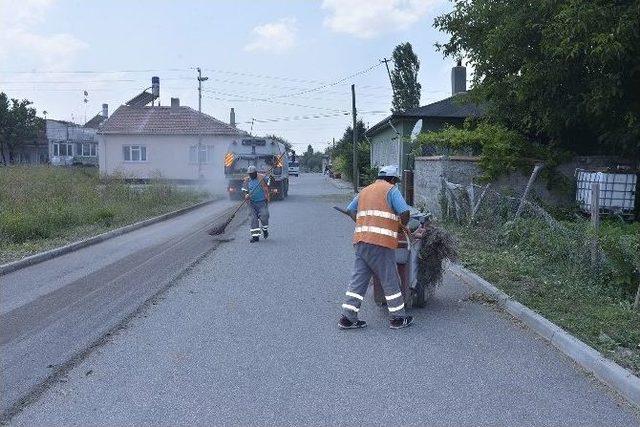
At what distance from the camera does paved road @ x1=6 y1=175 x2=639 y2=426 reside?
4.43 m

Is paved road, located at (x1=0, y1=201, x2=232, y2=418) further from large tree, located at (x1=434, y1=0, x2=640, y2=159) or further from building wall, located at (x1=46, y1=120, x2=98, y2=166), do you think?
building wall, located at (x1=46, y1=120, x2=98, y2=166)

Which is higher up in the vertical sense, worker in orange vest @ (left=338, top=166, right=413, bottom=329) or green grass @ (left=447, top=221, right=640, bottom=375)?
worker in orange vest @ (left=338, top=166, right=413, bottom=329)

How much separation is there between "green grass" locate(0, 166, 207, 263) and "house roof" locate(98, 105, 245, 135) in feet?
71.2

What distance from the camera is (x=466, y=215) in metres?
14.1

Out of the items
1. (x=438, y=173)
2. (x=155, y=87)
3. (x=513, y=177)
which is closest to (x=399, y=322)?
(x=438, y=173)

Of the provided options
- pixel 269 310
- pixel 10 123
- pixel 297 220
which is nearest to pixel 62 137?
pixel 10 123

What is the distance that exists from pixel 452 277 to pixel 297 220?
31.7 feet

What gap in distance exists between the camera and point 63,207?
1591cm

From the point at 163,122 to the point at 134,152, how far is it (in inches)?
120

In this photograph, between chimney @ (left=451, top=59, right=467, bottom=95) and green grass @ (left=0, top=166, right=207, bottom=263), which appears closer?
green grass @ (left=0, top=166, right=207, bottom=263)

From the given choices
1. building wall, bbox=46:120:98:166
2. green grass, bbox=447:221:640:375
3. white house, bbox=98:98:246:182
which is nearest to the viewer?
green grass, bbox=447:221:640:375

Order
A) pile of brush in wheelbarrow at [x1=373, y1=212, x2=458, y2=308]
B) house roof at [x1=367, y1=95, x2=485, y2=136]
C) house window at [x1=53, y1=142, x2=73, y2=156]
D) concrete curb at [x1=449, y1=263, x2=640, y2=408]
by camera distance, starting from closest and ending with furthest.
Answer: concrete curb at [x1=449, y1=263, x2=640, y2=408] < pile of brush in wheelbarrow at [x1=373, y1=212, x2=458, y2=308] < house roof at [x1=367, y1=95, x2=485, y2=136] < house window at [x1=53, y1=142, x2=73, y2=156]

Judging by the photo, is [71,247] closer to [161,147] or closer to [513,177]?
[513,177]

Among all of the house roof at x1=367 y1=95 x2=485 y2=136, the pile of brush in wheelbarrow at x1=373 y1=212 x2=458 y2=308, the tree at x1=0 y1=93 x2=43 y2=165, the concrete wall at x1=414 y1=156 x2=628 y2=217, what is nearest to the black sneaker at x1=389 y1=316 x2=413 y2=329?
the pile of brush in wheelbarrow at x1=373 y1=212 x2=458 y2=308
